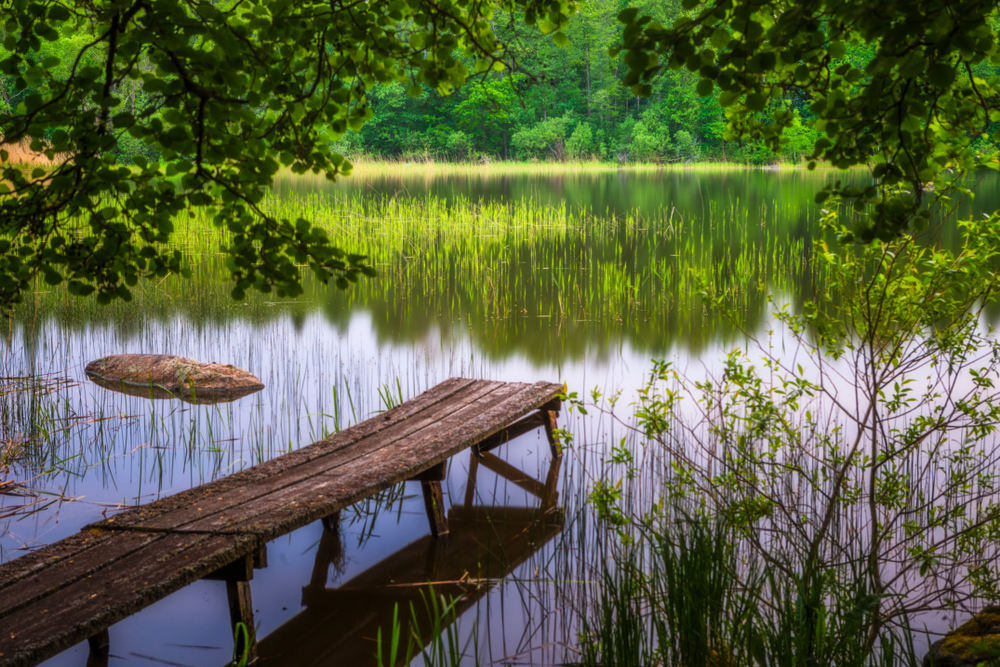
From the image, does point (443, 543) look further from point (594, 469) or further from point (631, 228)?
point (631, 228)

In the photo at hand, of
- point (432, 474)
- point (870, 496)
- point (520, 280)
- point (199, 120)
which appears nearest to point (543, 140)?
point (520, 280)

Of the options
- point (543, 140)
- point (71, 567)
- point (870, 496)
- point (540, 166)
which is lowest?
point (71, 567)

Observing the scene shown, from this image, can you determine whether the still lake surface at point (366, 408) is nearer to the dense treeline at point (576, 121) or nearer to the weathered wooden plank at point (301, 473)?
the weathered wooden plank at point (301, 473)

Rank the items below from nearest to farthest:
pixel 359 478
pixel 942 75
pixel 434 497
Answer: pixel 942 75, pixel 359 478, pixel 434 497

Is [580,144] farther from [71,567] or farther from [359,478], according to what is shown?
[71,567]

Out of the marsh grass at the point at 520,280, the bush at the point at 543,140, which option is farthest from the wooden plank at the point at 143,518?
the bush at the point at 543,140

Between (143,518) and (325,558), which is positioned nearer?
(143,518)

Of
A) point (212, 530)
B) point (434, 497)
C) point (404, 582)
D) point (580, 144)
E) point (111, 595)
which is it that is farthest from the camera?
point (580, 144)

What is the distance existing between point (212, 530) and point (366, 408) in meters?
3.11

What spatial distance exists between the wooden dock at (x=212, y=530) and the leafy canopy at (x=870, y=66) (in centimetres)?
199

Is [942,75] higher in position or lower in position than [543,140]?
lower

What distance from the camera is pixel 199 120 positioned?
1.83 meters

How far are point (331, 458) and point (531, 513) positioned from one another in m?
1.17

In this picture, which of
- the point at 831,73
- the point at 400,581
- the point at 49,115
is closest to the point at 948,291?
the point at 831,73
